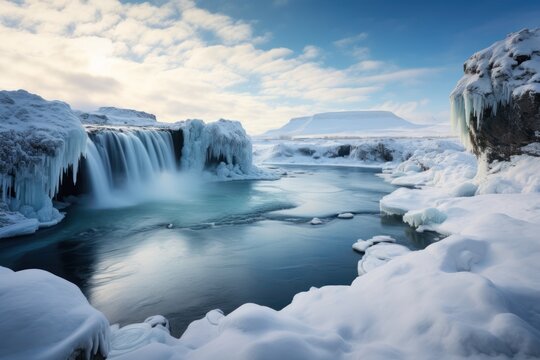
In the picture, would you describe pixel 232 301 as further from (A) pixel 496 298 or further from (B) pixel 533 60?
(B) pixel 533 60

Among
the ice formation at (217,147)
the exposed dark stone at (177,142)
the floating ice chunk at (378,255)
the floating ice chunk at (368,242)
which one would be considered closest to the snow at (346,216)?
the floating ice chunk at (368,242)

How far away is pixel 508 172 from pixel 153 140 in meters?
23.1

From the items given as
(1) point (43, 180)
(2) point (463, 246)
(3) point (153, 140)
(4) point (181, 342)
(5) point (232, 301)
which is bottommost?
(5) point (232, 301)

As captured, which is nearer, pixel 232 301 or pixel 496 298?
pixel 496 298

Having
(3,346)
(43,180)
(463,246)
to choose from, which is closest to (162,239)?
(43,180)

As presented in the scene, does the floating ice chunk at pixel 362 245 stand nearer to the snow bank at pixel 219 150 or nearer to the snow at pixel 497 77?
the snow at pixel 497 77

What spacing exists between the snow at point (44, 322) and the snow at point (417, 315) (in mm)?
638

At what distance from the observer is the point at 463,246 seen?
476 centimetres

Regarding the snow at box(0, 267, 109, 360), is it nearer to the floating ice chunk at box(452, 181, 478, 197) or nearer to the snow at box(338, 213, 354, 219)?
the snow at box(338, 213, 354, 219)

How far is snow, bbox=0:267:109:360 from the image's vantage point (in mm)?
2440

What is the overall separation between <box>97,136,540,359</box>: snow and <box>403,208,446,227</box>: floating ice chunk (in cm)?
480

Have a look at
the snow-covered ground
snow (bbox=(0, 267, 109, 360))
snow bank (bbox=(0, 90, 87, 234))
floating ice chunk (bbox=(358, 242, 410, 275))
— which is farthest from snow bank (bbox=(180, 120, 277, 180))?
snow (bbox=(0, 267, 109, 360))

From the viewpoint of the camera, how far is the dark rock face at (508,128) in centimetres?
1118

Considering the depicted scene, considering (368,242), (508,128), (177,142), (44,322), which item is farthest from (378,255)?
(177,142)
